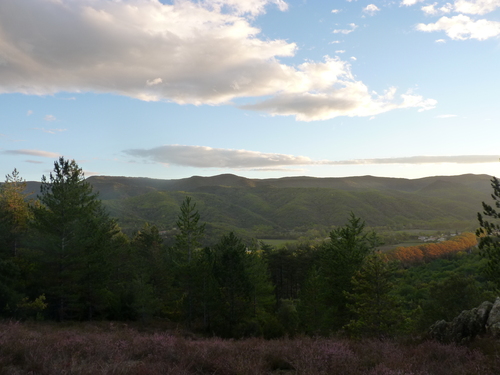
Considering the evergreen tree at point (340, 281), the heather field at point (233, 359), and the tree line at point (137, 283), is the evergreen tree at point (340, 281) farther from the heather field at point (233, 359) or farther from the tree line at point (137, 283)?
the heather field at point (233, 359)

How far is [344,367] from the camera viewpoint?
6020 mm

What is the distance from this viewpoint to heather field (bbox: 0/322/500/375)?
5715mm

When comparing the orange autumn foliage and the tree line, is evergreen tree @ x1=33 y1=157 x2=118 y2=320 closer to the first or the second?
the tree line

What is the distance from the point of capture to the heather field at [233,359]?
5715mm

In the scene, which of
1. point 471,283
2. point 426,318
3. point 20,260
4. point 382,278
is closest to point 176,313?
point 20,260

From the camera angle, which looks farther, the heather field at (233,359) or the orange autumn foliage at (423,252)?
the orange autumn foliage at (423,252)

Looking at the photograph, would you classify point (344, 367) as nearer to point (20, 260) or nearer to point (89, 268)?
point (89, 268)

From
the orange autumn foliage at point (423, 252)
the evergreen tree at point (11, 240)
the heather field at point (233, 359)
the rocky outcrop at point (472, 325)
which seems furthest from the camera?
the orange autumn foliage at point (423, 252)

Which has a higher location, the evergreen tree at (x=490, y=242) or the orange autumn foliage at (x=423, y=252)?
the evergreen tree at (x=490, y=242)

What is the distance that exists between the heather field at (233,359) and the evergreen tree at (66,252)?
1512 centimetres

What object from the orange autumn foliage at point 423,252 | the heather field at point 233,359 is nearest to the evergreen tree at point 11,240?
the heather field at point 233,359

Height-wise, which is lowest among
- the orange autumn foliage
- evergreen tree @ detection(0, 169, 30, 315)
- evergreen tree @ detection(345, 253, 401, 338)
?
the orange autumn foliage

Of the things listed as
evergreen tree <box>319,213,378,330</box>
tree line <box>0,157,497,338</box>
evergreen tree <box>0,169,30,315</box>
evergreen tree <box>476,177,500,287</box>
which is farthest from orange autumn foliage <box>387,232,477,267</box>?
evergreen tree <box>0,169,30,315</box>

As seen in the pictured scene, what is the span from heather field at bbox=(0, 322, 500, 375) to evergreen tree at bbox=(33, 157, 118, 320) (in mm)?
15117
